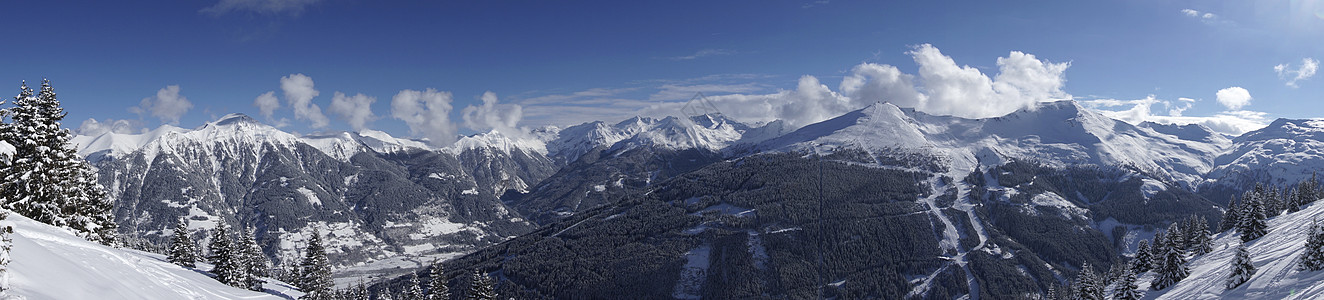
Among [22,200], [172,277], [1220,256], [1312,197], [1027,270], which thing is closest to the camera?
[172,277]

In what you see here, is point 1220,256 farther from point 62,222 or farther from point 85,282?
point 62,222

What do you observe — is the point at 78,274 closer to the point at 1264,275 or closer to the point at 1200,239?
the point at 1264,275

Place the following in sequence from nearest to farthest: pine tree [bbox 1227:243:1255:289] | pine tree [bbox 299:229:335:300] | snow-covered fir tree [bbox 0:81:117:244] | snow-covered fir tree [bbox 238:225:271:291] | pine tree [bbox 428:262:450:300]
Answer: snow-covered fir tree [bbox 0:81:117:244] → pine tree [bbox 1227:243:1255:289] → pine tree [bbox 428:262:450:300] → snow-covered fir tree [bbox 238:225:271:291] → pine tree [bbox 299:229:335:300]

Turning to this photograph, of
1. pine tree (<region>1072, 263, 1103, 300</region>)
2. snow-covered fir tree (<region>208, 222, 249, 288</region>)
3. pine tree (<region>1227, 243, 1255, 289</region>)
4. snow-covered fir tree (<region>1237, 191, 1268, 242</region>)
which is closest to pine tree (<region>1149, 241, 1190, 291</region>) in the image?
pine tree (<region>1072, 263, 1103, 300</region>)

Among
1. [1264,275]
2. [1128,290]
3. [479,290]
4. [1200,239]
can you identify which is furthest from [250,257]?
[1200,239]

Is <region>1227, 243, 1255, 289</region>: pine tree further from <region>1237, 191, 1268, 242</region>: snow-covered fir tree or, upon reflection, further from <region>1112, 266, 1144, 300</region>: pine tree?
<region>1237, 191, 1268, 242</region>: snow-covered fir tree

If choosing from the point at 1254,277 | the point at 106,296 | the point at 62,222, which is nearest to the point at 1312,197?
the point at 1254,277
